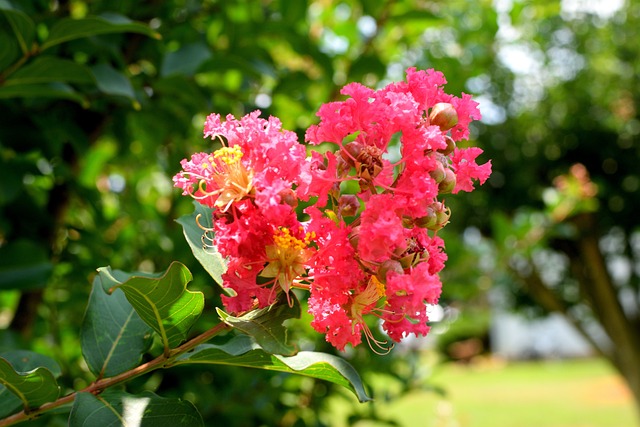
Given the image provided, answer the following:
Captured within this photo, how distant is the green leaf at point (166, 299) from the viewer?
624mm

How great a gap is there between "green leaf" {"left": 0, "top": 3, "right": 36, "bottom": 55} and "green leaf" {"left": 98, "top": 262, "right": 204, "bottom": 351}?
1.65ft

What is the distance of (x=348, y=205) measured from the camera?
2.18 ft

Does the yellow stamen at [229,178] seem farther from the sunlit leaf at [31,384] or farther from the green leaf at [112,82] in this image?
the green leaf at [112,82]

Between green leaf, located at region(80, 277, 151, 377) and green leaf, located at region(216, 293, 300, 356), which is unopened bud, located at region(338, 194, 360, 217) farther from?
green leaf, located at region(80, 277, 151, 377)

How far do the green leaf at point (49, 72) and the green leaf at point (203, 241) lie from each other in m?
0.43

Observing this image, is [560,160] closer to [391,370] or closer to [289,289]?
[391,370]

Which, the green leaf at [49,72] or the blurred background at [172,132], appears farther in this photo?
the blurred background at [172,132]

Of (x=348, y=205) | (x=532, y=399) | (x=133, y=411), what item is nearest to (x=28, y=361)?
(x=133, y=411)

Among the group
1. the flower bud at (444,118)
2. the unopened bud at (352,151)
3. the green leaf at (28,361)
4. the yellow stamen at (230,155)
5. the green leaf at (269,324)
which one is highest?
the flower bud at (444,118)

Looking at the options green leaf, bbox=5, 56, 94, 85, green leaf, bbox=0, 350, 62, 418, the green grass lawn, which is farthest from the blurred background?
the green grass lawn

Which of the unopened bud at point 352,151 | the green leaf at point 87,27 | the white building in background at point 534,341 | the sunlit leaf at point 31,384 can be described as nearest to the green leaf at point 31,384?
the sunlit leaf at point 31,384

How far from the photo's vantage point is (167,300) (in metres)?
0.65

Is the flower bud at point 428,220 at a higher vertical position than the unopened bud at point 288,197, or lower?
higher

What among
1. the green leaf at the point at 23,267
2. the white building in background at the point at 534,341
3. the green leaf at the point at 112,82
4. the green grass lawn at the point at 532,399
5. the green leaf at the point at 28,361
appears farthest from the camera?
the white building in background at the point at 534,341
